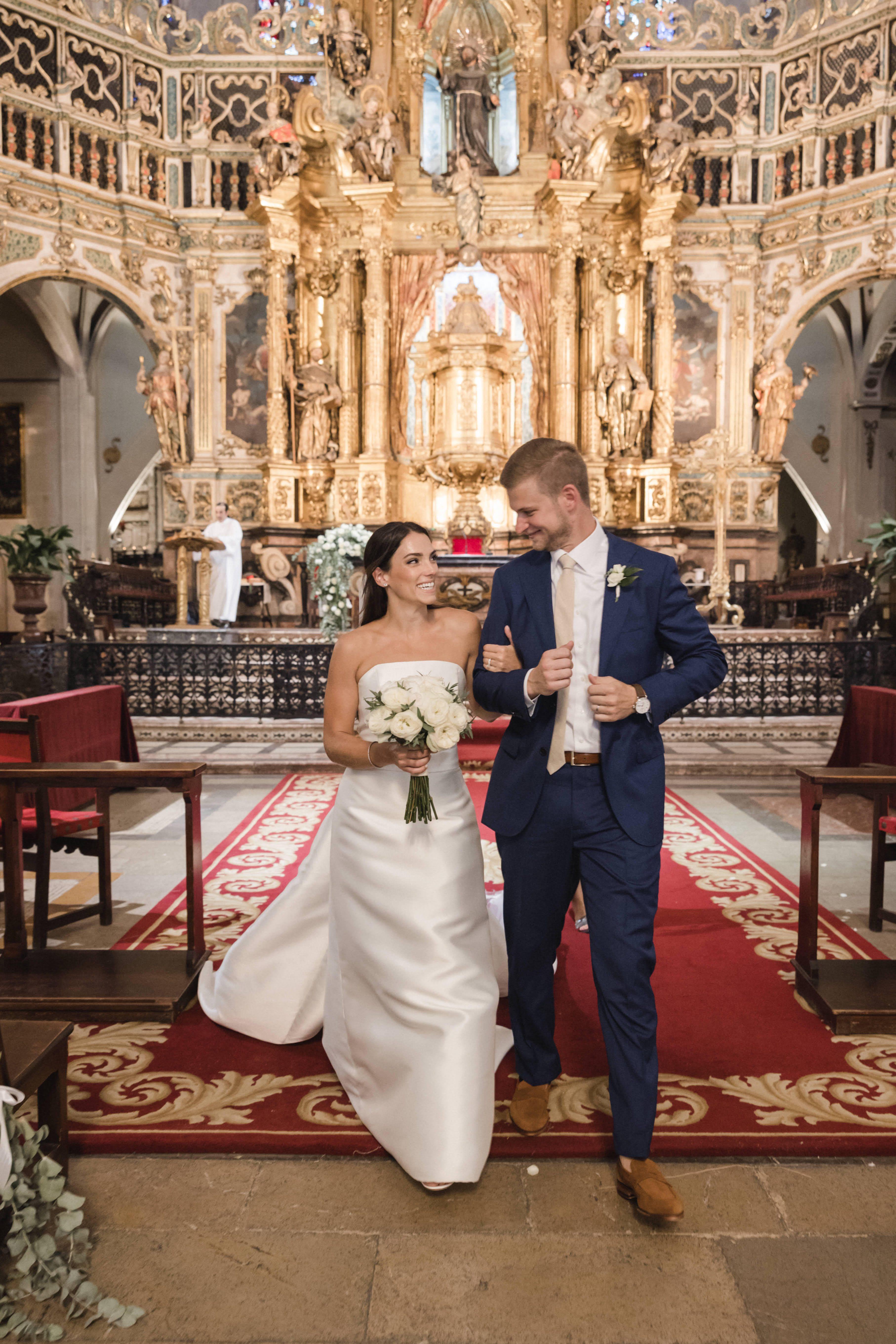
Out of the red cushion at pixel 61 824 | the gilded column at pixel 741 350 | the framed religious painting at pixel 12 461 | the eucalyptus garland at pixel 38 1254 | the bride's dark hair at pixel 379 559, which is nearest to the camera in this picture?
the eucalyptus garland at pixel 38 1254

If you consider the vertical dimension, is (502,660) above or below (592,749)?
above

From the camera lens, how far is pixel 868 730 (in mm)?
6387

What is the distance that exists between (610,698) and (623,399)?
47.9 feet

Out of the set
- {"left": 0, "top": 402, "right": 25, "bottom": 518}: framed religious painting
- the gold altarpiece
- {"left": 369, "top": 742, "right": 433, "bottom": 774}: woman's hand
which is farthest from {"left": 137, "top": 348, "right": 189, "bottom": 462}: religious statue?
{"left": 369, "top": 742, "right": 433, "bottom": 774}: woman's hand

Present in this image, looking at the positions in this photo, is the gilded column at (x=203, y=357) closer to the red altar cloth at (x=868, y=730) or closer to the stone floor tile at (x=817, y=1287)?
the red altar cloth at (x=868, y=730)

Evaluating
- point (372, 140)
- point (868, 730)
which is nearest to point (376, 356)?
point (372, 140)

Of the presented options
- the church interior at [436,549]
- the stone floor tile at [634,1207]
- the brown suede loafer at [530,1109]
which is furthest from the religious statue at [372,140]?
the stone floor tile at [634,1207]

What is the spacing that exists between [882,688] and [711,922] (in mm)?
2442

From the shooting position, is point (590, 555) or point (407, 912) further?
point (407, 912)

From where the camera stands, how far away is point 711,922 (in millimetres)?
4605

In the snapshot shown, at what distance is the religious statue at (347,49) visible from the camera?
15.7m

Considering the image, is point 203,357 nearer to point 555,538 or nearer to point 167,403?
point 167,403

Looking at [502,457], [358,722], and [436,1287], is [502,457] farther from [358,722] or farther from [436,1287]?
[436,1287]

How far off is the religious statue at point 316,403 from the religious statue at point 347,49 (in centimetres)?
458
